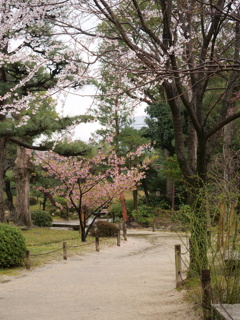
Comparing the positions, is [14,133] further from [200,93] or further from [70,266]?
[200,93]

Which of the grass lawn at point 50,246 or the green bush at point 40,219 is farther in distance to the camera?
the green bush at point 40,219

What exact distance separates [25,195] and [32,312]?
14.3 meters

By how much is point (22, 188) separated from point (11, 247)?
10.8 m

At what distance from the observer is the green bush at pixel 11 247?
8766 millimetres

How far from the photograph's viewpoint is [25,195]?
1928 centimetres

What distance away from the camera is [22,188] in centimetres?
1936

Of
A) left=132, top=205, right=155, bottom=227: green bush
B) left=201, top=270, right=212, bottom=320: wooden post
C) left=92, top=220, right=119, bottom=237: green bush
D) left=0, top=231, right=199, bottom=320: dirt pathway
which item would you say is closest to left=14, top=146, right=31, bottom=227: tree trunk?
left=92, top=220, right=119, bottom=237: green bush

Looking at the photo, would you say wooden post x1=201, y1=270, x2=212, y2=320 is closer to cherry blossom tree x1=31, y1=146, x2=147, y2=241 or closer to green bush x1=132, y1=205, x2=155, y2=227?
cherry blossom tree x1=31, y1=146, x2=147, y2=241

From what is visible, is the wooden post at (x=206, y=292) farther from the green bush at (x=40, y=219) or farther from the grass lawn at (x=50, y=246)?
the green bush at (x=40, y=219)

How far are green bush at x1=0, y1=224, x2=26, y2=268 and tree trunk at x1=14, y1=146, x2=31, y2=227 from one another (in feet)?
32.5

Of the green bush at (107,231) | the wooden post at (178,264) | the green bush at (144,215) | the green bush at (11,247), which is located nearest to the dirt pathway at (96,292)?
the wooden post at (178,264)

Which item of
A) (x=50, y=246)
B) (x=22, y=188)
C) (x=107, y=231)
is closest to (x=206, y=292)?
(x=50, y=246)

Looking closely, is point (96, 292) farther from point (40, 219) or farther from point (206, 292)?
point (40, 219)

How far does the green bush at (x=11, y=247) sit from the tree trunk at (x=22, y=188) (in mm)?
9893
